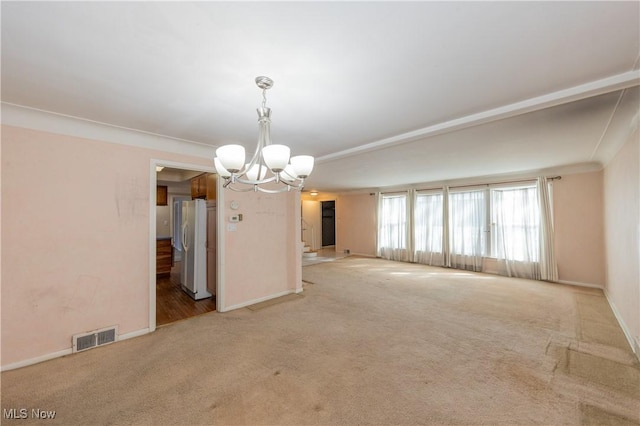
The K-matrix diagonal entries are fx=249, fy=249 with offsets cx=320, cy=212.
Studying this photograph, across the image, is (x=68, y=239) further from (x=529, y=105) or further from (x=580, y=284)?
(x=580, y=284)

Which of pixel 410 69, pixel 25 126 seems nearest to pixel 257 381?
pixel 410 69

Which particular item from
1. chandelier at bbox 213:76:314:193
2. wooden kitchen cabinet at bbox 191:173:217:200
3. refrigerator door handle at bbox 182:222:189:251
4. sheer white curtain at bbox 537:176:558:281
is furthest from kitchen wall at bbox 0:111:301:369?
sheer white curtain at bbox 537:176:558:281

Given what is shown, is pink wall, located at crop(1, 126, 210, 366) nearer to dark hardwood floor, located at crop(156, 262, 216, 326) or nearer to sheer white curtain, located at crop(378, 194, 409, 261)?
dark hardwood floor, located at crop(156, 262, 216, 326)

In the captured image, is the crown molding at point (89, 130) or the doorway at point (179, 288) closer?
the crown molding at point (89, 130)

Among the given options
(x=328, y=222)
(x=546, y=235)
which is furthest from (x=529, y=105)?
(x=328, y=222)

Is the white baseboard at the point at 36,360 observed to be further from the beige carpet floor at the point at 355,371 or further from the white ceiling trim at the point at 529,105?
the white ceiling trim at the point at 529,105

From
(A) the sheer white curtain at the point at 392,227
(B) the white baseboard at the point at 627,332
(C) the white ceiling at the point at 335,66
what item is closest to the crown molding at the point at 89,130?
(C) the white ceiling at the point at 335,66

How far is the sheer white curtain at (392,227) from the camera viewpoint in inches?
283

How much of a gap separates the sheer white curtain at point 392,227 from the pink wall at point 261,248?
3.96 metres

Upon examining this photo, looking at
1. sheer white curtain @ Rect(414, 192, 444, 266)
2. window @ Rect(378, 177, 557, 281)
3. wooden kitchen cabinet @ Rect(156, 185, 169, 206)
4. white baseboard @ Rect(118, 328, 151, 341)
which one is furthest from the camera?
sheer white curtain @ Rect(414, 192, 444, 266)

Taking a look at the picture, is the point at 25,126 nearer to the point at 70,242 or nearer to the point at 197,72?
the point at 70,242

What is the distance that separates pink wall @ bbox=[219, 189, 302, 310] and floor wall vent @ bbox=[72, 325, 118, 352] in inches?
46.7

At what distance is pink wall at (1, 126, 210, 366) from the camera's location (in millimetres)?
2193

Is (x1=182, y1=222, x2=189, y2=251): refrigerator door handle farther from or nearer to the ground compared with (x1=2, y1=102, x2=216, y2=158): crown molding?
nearer to the ground
